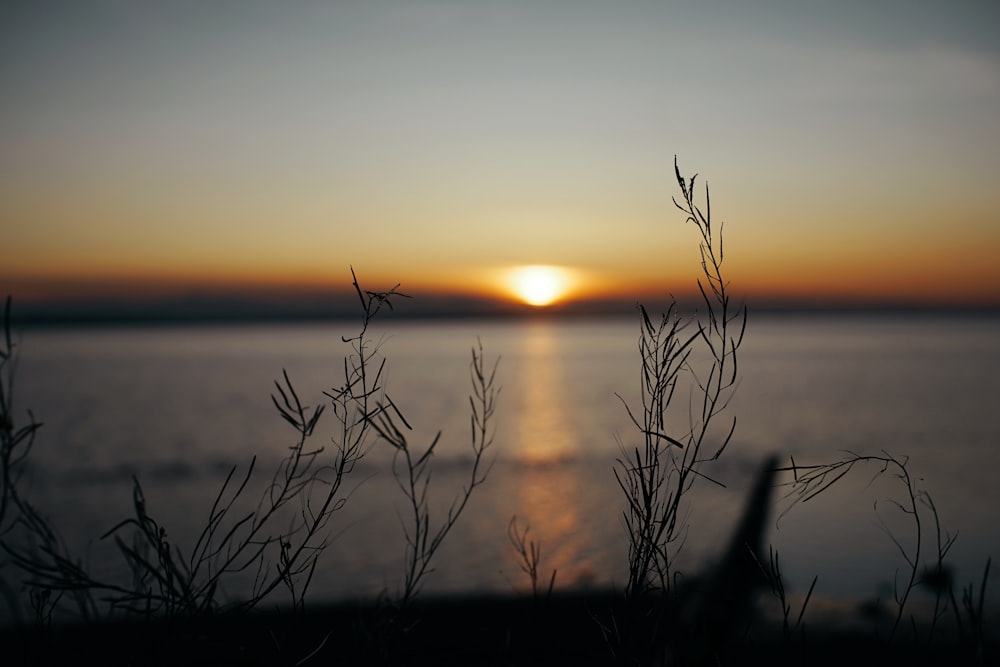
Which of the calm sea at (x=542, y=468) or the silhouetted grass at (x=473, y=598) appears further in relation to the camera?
the calm sea at (x=542, y=468)

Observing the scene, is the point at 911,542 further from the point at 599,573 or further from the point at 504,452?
the point at 504,452

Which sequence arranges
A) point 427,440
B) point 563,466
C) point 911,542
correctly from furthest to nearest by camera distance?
point 427,440, point 563,466, point 911,542

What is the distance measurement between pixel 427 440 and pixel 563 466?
18.3ft

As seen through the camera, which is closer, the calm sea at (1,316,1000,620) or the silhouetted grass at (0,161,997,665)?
the silhouetted grass at (0,161,997,665)

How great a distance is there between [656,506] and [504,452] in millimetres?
28920

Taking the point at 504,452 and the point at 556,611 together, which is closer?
the point at 556,611

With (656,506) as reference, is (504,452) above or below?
below

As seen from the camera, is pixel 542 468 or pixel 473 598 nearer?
pixel 473 598

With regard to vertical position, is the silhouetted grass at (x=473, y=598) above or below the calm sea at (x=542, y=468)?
above

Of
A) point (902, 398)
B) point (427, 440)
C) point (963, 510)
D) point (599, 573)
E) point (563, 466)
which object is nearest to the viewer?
point (599, 573)

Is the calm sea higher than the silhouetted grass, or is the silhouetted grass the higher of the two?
the silhouetted grass

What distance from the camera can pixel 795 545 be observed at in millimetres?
16922

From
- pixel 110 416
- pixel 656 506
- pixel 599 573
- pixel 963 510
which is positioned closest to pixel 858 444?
pixel 963 510

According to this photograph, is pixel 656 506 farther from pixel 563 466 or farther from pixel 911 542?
pixel 563 466
